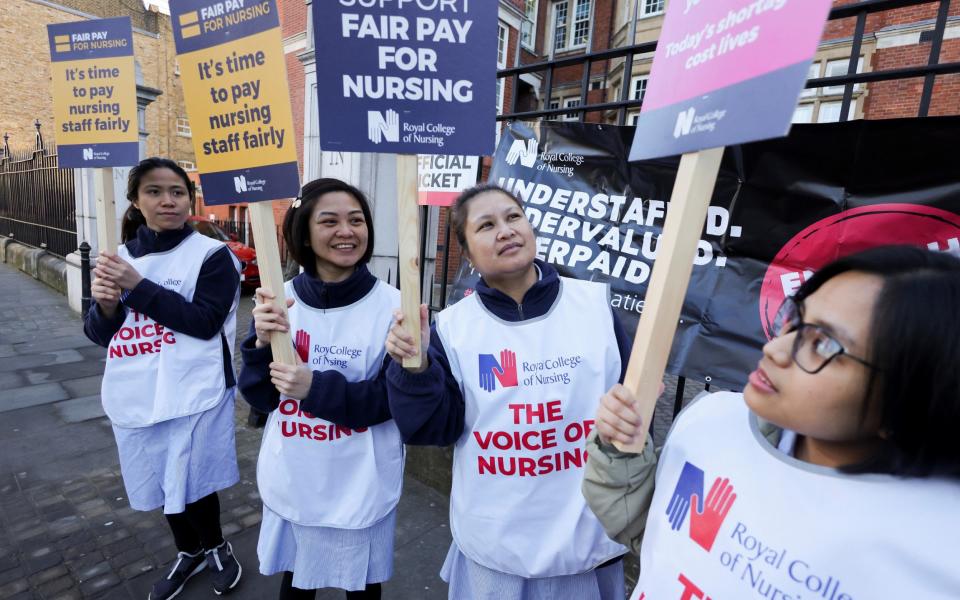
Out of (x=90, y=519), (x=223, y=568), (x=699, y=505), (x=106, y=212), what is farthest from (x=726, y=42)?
(x=90, y=519)

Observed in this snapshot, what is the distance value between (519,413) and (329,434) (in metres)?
0.77

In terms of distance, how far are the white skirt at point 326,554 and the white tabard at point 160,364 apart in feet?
2.61

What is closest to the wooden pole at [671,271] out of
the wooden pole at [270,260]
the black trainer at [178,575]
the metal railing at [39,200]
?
the wooden pole at [270,260]

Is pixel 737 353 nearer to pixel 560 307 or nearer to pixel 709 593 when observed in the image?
pixel 560 307

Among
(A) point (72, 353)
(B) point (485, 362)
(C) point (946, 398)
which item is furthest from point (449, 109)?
(A) point (72, 353)

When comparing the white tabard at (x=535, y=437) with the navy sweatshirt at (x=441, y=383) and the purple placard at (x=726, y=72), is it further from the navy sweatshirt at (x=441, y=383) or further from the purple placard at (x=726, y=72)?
the purple placard at (x=726, y=72)

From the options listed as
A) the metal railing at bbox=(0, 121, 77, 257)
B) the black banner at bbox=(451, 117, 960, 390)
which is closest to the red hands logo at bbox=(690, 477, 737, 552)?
the black banner at bbox=(451, 117, 960, 390)

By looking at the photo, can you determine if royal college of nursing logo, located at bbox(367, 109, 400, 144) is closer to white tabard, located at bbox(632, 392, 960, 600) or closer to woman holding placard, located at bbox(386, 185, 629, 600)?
woman holding placard, located at bbox(386, 185, 629, 600)

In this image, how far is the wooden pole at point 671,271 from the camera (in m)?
1.00

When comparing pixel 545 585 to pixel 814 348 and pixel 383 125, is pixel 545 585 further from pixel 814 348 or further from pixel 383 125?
pixel 383 125

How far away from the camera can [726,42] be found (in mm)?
979

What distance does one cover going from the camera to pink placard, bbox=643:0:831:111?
833mm

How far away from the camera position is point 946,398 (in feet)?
2.46

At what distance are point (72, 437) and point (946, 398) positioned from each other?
5.24 meters
